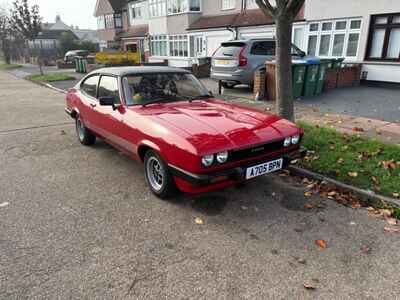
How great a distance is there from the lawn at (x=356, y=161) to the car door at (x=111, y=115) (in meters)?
2.80

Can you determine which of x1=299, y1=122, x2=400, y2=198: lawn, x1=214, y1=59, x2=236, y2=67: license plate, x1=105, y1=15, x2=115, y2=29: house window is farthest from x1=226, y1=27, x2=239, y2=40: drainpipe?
x1=105, y1=15, x2=115, y2=29: house window

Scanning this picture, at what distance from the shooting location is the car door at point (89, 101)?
5195 mm

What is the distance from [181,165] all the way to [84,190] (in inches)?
67.3

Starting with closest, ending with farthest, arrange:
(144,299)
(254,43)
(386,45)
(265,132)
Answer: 1. (144,299)
2. (265,132)
3. (254,43)
4. (386,45)

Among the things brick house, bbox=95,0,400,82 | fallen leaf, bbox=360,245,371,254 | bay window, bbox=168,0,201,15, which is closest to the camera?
fallen leaf, bbox=360,245,371,254

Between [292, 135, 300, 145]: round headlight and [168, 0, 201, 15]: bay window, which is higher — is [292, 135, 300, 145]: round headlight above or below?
below

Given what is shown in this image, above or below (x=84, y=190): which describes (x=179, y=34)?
above

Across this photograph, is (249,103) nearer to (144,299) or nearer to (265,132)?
(265,132)

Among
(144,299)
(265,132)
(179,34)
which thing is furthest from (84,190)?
(179,34)

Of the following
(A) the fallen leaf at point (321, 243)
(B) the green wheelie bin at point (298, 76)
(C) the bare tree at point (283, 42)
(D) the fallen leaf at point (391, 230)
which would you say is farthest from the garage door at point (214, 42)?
(A) the fallen leaf at point (321, 243)

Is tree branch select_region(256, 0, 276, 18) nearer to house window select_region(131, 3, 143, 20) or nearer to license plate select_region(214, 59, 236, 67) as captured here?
license plate select_region(214, 59, 236, 67)

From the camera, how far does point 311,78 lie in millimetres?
9977

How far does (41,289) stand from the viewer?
2396 mm

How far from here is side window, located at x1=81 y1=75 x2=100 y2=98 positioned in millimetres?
5322
